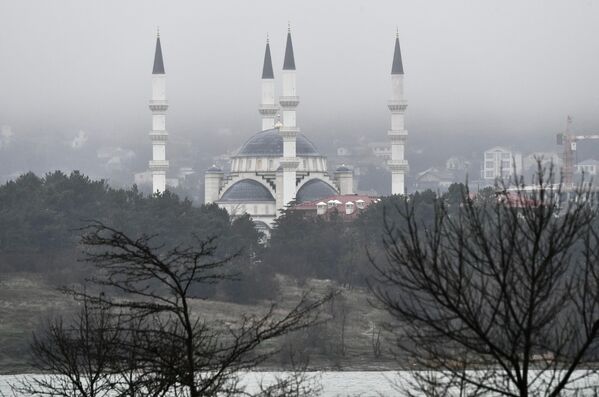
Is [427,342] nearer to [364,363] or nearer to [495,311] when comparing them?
[495,311]

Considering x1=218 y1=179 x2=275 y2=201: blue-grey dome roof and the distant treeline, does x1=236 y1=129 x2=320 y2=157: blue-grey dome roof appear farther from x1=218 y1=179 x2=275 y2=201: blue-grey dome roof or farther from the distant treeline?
the distant treeline

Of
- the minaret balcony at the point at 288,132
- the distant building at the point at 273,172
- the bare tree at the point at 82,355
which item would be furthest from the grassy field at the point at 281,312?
the distant building at the point at 273,172

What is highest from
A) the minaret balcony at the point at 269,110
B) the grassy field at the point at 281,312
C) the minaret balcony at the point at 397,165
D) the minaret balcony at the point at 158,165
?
the minaret balcony at the point at 269,110

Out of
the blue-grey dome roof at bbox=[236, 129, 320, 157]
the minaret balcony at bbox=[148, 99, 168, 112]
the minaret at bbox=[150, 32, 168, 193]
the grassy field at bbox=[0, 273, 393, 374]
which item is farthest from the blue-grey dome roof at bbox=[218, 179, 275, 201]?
the grassy field at bbox=[0, 273, 393, 374]

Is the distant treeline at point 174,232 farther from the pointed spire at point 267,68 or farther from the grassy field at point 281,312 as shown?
the pointed spire at point 267,68

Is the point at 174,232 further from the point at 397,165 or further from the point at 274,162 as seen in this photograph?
the point at 274,162

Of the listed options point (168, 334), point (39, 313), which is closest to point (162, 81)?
point (39, 313)
